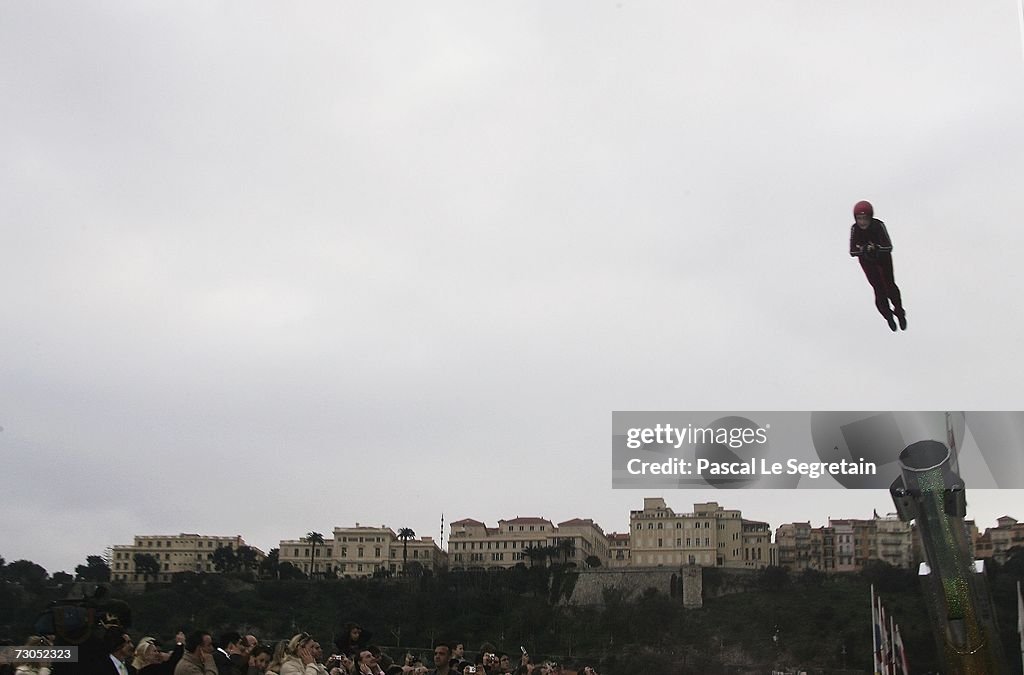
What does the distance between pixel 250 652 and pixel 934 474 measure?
98.7 ft

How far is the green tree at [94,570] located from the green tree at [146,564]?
30.8 feet

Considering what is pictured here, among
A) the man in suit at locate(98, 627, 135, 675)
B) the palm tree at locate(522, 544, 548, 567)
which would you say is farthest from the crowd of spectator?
the palm tree at locate(522, 544, 548, 567)

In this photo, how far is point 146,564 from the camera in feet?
269

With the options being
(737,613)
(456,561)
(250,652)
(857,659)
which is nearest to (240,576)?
(456,561)

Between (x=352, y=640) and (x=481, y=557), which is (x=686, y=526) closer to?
(x=481, y=557)

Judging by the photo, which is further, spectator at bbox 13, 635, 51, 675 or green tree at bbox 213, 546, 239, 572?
green tree at bbox 213, 546, 239, 572

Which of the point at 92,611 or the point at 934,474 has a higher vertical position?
the point at 934,474

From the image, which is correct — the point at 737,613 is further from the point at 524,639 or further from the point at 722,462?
the point at 722,462

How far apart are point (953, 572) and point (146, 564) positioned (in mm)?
63738

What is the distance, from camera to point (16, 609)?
5309 cm

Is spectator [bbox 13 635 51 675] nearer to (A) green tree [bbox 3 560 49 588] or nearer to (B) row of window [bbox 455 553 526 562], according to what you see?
(A) green tree [bbox 3 560 49 588]

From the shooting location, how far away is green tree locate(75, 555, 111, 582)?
64719mm

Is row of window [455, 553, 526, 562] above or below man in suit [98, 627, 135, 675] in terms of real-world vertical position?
above

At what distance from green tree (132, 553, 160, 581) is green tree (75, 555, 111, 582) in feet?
30.8
